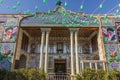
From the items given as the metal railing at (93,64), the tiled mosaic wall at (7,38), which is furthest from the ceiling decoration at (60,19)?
the metal railing at (93,64)

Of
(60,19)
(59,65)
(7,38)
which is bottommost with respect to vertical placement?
(59,65)

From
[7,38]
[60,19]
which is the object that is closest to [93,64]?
[60,19]

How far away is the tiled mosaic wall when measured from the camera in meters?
12.5

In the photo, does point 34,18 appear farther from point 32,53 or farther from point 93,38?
point 93,38

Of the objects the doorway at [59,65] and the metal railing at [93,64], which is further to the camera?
the doorway at [59,65]

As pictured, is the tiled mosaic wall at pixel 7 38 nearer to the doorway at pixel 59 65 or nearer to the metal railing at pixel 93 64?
→ the doorway at pixel 59 65

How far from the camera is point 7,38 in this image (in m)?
13.4

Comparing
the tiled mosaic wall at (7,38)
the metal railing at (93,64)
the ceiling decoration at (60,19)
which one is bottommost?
the metal railing at (93,64)

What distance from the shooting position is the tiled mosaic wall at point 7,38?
12461 mm

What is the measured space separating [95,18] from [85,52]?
10.5 feet

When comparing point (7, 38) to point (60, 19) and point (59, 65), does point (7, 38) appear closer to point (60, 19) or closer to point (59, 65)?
point (60, 19)

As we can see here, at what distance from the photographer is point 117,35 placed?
44.7 ft

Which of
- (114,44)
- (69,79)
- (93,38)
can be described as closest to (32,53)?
(69,79)

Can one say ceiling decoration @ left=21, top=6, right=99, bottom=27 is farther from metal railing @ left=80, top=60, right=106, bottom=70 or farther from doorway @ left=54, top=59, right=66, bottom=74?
doorway @ left=54, top=59, right=66, bottom=74
